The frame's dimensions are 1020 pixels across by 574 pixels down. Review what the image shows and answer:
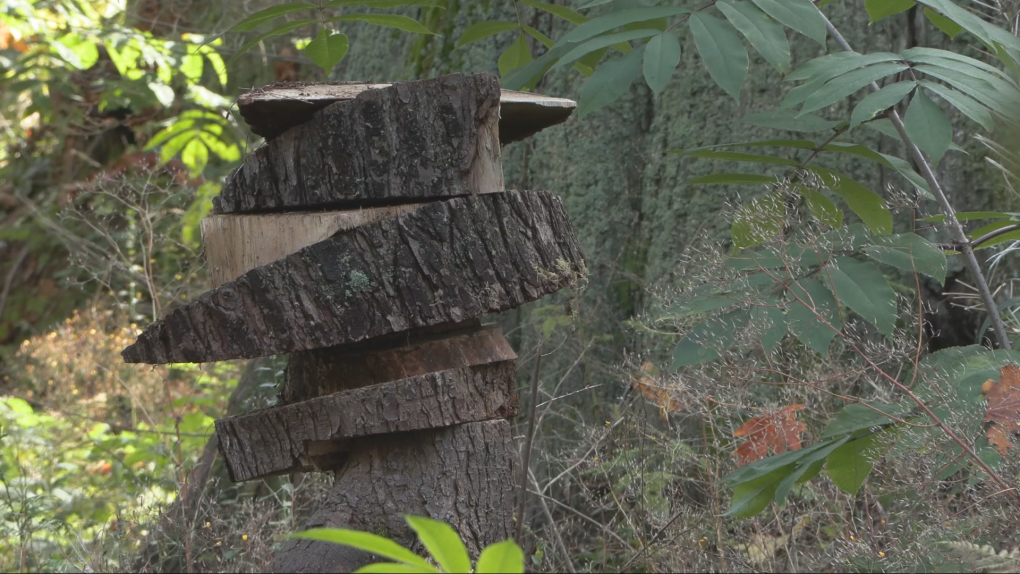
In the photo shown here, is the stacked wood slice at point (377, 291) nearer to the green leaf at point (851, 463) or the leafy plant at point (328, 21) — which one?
the leafy plant at point (328, 21)

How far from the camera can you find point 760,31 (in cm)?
195

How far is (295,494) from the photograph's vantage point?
3473mm

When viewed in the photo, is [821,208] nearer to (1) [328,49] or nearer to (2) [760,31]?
(2) [760,31]

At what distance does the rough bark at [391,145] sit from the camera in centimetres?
185

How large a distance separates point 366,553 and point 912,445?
4.02ft

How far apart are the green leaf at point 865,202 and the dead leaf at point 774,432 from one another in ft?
1.87

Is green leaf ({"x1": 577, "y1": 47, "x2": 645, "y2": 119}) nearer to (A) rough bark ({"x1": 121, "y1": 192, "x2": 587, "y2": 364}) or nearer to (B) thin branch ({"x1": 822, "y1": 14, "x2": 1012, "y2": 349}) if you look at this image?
(A) rough bark ({"x1": 121, "y1": 192, "x2": 587, "y2": 364})

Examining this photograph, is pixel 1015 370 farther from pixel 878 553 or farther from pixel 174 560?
pixel 174 560

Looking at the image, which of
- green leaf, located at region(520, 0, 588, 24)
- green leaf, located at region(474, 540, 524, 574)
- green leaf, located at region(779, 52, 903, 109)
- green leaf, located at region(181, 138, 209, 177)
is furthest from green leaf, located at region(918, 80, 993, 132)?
green leaf, located at region(181, 138, 209, 177)

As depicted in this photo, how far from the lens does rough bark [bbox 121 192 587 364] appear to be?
178 centimetres

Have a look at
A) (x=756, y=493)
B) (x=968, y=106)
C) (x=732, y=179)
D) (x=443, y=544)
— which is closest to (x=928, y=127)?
(x=968, y=106)

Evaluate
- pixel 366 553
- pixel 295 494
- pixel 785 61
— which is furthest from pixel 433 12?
pixel 366 553

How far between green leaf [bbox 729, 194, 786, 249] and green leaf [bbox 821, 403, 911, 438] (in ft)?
1.56

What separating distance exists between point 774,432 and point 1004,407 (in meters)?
0.77
